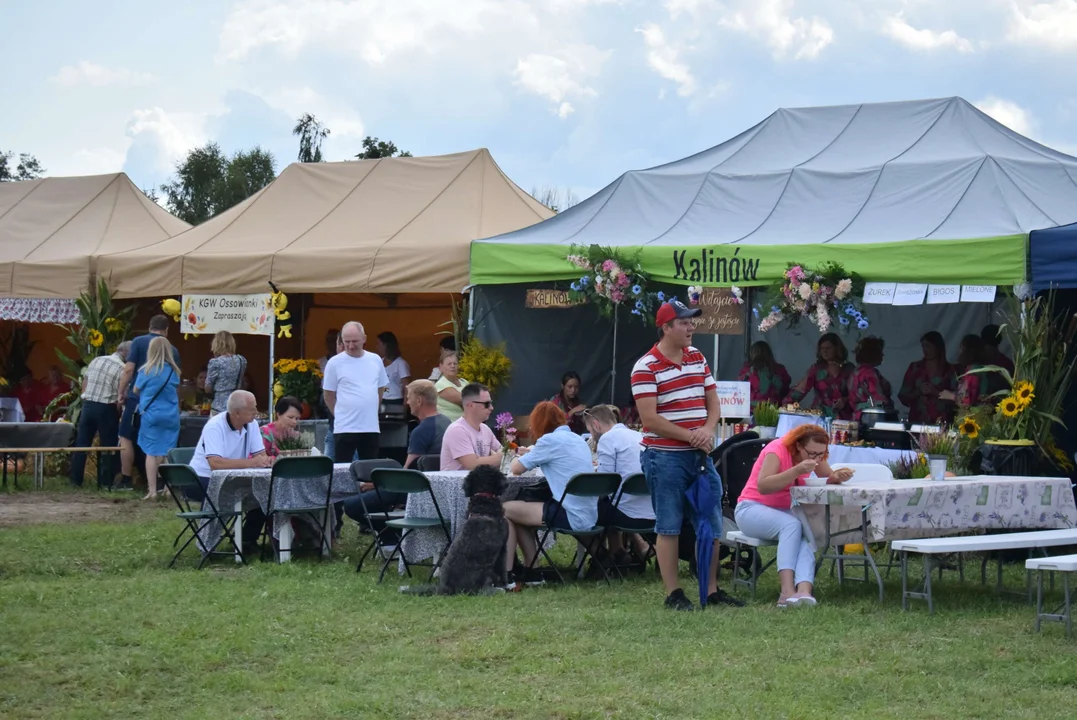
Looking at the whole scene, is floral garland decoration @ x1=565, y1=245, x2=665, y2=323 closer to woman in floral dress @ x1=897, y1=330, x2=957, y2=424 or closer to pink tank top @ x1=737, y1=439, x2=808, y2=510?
woman in floral dress @ x1=897, y1=330, x2=957, y2=424

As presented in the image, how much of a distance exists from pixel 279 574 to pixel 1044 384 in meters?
5.01

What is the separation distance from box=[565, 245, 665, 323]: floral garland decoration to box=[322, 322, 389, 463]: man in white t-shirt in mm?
2054

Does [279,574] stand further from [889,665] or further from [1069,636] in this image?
[1069,636]

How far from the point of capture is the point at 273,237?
47.8ft

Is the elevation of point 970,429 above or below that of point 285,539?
above

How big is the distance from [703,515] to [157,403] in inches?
270

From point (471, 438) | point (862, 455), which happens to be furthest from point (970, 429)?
point (471, 438)

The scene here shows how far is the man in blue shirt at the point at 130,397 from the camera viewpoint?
12.7 meters

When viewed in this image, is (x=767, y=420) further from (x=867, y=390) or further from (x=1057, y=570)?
(x=1057, y=570)

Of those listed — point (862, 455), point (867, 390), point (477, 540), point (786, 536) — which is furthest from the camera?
point (867, 390)

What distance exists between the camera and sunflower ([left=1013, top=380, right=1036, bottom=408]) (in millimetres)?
8703

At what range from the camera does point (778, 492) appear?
716cm

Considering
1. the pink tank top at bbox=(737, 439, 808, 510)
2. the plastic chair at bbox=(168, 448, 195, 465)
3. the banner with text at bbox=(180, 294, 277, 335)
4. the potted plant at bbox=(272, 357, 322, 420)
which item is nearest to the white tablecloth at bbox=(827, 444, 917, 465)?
the pink tank top at bbox=(737, 439, 808, 510)

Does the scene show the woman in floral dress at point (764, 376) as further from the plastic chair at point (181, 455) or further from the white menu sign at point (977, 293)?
the plastic chair at point (181, 455)
